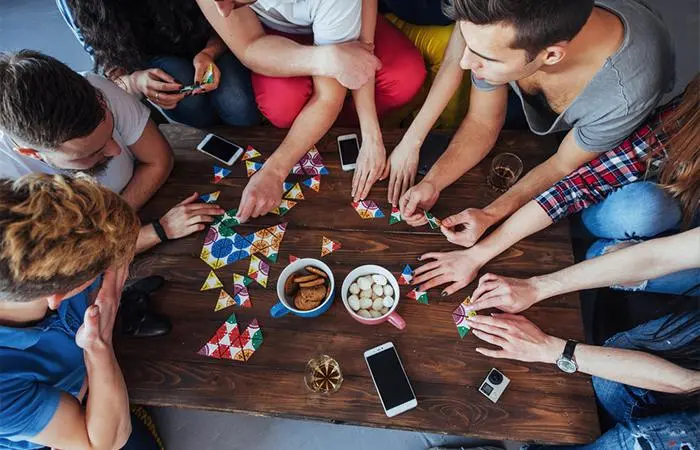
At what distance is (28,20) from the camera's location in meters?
3.55

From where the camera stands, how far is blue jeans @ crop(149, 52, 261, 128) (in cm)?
215

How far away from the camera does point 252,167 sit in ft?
6.36

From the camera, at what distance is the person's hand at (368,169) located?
183 centimetres

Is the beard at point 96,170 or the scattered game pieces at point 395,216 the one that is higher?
the beard at point 96,170

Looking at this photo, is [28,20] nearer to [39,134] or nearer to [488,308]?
[39,134]

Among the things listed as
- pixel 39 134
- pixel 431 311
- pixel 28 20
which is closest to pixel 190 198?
pixel 39 134

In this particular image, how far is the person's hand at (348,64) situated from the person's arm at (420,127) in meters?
0.28

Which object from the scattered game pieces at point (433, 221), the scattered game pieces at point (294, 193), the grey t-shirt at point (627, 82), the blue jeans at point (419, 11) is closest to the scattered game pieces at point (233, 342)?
the scattered game pieces at point (294, 193)

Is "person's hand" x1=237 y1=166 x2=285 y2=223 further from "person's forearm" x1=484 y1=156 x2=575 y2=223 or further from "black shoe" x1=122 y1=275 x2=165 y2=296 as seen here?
"person's forearm" x1=484 y1=156 x2=575 y2=223

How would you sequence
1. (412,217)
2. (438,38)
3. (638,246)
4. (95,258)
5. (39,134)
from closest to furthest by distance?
(95,258) → (39,134) → (638,246) → (412,217) → (438,38)

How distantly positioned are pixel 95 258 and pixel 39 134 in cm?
46

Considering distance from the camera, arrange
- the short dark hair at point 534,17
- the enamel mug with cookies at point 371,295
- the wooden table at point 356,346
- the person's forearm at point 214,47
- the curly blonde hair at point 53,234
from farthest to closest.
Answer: the person's forearm at point 214,47
the enamel mug with cookies at point 371,295
the wooden table at point 356,346
the short dark hair at point 534,17
the curly blonde hair at point 53,234

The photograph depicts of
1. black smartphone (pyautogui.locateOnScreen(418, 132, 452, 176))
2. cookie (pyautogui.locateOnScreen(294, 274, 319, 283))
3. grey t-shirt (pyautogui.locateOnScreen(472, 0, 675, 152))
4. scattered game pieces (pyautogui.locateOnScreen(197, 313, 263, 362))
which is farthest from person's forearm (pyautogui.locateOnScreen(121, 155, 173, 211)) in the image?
grey t-shirt (pyautogui.locateOnScreen(472, 0, 675, 152))

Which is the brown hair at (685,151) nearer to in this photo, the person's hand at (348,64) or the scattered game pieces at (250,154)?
the person's hand at (348,64)
